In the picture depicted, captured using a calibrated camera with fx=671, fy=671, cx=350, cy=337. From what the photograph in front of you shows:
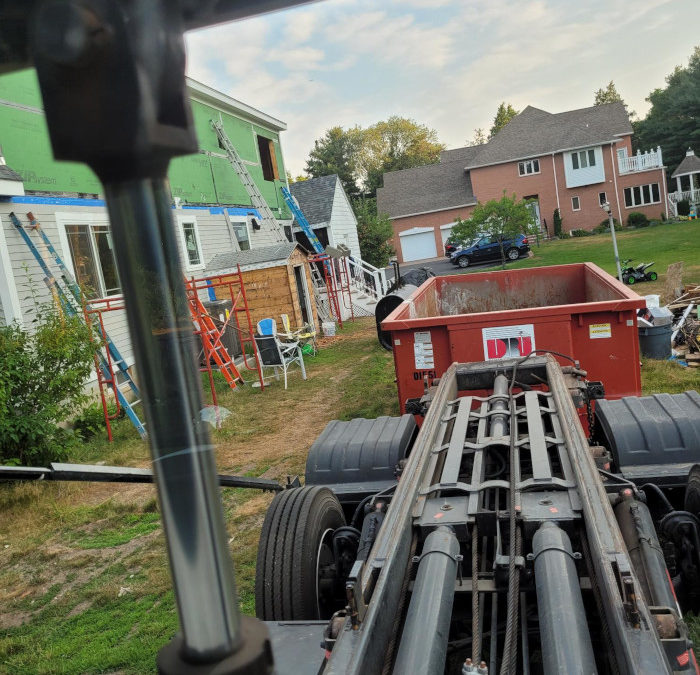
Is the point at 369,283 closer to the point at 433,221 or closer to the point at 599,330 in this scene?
the point at 599,330

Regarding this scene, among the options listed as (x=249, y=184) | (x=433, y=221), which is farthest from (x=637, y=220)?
(x=249, y=184)

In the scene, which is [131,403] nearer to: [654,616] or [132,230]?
[654,616]

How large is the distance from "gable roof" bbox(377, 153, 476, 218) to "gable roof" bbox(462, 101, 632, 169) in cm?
261

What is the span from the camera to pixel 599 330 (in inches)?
256

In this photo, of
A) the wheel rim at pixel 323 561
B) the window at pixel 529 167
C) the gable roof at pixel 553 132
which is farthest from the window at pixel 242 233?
the window at pixel 529 167

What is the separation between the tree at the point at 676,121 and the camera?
50.8 meters


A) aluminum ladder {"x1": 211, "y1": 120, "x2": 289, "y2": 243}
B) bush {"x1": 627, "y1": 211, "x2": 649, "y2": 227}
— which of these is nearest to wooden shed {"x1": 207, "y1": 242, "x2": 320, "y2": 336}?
aluminum ladder {"x1": 211, "y1": 120, "x2": 289, "y2": 243}

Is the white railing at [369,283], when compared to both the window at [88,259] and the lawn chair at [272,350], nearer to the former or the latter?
the lawn chair at [272,350]

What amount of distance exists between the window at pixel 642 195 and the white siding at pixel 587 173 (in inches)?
89.7

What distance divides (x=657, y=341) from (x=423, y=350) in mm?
4991

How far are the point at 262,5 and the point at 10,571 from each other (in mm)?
6400

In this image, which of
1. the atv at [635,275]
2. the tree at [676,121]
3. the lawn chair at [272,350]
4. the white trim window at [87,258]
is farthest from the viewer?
the tree at [676,121]

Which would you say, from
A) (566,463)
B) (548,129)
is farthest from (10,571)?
(548,129)

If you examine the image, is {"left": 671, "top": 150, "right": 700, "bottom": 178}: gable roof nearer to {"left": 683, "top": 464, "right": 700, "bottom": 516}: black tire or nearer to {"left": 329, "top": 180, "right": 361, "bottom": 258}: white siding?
{"left": 329, "top": 180, "right": 361, "bottom": 258}: white siding
